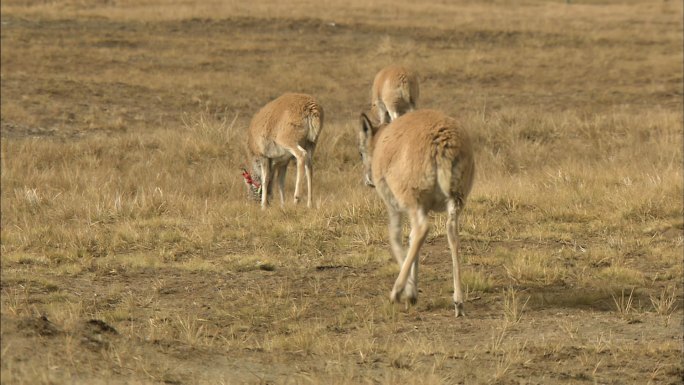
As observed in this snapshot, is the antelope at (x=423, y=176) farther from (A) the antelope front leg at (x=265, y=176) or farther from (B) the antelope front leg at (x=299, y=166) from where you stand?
(A) the antelope front leg at (x=265, y=176)

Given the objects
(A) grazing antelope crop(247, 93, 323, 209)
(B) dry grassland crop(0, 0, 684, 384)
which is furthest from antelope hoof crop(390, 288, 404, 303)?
(A) grazing antelope crop(247, 93, 323, 209)

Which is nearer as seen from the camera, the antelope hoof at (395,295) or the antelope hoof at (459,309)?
the antelope hoof at (395,295)

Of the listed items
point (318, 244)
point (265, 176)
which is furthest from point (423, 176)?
point (265, 176)

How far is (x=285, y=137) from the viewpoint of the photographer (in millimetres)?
12148

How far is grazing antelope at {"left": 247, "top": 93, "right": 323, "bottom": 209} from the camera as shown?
12.0 meters

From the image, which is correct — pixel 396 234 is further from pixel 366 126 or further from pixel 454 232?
pixel 366 126

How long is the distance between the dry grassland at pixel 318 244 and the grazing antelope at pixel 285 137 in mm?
469

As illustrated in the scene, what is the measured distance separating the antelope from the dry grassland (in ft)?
1.91

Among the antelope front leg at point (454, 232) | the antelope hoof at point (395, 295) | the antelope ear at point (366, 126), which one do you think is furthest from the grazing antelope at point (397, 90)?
the antelope hoof at point (395, 295)

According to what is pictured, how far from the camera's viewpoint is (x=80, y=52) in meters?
25.6

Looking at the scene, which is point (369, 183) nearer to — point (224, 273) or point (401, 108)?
point (224, 273)

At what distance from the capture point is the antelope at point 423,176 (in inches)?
293

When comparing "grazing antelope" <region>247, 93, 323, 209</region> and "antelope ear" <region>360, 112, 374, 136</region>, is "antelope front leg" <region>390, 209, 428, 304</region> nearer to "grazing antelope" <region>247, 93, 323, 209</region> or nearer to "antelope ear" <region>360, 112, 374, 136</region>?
"antelope ear" <region>360, 112, 374, 136</region>

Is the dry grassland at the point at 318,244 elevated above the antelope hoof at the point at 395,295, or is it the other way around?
the antelope hoof at the point at 395,295
